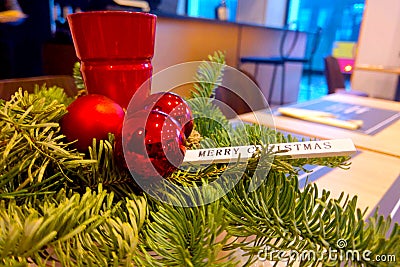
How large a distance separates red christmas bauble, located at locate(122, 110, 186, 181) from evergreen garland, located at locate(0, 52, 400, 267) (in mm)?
18

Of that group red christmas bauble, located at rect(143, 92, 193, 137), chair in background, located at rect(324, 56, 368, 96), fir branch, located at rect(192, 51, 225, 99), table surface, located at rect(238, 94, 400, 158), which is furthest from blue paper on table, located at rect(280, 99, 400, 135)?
chair in background, located at rect(324, 56, 368, 96)

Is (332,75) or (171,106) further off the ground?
(171,106)

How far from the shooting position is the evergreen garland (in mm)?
169

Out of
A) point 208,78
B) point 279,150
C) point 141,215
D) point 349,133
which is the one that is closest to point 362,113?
point 349,133

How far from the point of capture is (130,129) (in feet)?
0.78

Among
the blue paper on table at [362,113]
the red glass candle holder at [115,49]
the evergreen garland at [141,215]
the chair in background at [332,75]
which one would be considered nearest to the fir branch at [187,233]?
the evergreen garland at [141,215]

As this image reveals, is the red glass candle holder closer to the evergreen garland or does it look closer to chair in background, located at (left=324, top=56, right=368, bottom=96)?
the evergreen garland

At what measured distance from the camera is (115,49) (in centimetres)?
31

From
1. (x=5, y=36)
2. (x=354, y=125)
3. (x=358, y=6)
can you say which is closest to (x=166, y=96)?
(x=354, y=125)

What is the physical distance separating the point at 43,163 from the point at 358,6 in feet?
19.4

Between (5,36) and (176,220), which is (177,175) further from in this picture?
(5,36)

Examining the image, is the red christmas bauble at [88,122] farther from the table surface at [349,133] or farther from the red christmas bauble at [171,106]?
the table surface at [349,133]

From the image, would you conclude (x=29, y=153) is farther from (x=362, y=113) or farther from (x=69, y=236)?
(x=362, y=113)

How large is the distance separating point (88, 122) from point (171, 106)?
0.07 m
